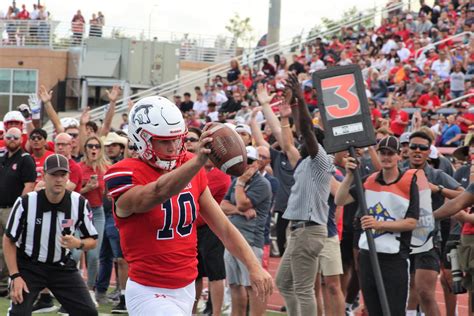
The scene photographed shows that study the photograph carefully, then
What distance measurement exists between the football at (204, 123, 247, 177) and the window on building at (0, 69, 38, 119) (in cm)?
3141

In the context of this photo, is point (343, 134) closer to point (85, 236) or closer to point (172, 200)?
point (85, 236)

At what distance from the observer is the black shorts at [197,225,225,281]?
971 cm

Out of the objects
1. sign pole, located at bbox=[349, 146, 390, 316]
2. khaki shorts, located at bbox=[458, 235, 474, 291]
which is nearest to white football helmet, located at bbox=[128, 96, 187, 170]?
sign pole, located at bbox=[349, 146, 390, 316]

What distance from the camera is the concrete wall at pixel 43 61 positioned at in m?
35.2

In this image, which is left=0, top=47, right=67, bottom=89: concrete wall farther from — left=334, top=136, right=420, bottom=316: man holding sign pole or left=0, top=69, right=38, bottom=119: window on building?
left=334, top=136, right=420, bottom=316: man holding sign pole

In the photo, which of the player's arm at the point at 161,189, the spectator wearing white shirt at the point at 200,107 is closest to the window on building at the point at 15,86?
the spectator wearing white shirt at the point at 200,107

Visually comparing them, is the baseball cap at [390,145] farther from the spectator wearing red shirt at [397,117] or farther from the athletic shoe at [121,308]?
the spectator wearing red shirt at [397,117]

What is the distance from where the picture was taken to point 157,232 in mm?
5449

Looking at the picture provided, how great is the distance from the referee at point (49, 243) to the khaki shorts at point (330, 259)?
2.07m

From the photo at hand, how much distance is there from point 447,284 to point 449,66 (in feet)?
37.4

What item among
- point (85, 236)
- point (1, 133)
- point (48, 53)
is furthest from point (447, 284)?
point (48, 53)

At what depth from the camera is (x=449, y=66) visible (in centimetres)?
2041

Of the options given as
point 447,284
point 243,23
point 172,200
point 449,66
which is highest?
point 243,23

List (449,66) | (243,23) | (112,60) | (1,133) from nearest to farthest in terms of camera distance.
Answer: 1. (1,133)
2. (449,66)
3. (112,60)
4. (243,23)
